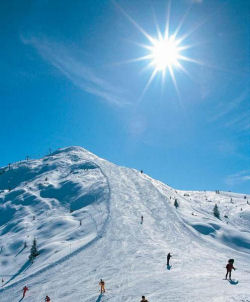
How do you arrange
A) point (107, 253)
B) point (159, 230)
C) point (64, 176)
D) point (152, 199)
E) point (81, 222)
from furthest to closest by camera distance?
point (64, 176) < point (152, 199) < point (81, 222) < point (159, 230) < point (107, 253)

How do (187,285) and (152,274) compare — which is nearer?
(187,285)

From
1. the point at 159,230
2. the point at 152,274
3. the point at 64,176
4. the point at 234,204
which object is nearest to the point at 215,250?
the point at 159,230

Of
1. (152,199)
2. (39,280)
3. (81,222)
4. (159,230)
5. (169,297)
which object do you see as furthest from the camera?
(152,199)

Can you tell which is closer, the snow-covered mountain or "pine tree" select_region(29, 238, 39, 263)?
the snow-covered mountain

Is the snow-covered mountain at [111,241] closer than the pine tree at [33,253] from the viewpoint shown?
Yes

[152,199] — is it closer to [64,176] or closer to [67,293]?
[64,176]

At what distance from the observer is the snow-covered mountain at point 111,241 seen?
2429 centimetres

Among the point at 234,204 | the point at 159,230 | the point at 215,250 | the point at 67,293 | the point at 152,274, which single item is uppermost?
the point at 234,204

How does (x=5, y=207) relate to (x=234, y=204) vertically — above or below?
below

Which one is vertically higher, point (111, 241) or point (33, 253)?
point (111, 241)

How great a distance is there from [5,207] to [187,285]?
64.5 meters

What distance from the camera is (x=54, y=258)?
39.8 meters

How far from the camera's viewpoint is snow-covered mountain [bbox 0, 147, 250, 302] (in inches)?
956

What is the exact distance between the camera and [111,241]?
142 ft
